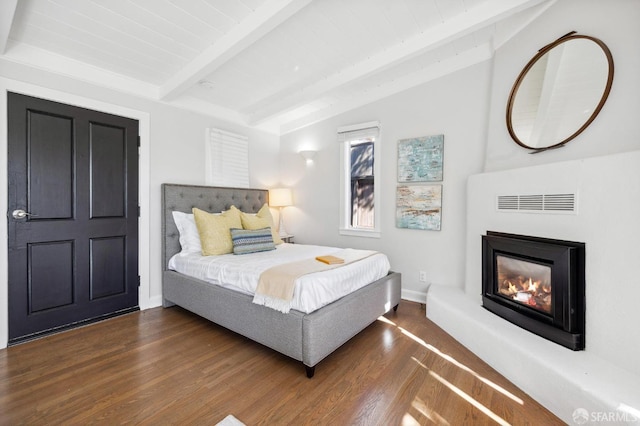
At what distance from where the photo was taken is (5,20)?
1807 mm

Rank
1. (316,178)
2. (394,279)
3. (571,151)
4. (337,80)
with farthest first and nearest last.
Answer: (316,178) < (337,80) < (394,279) < (571,151)

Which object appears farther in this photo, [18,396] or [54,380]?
[54,380]

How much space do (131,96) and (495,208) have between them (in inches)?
144

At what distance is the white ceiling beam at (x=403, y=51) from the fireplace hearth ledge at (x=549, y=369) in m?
2.28

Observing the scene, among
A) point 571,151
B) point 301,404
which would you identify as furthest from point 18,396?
point 571,151

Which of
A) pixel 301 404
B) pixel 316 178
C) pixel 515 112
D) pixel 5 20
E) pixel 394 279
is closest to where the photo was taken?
pixel 301 404

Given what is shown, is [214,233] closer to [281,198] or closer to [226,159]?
[226,159]

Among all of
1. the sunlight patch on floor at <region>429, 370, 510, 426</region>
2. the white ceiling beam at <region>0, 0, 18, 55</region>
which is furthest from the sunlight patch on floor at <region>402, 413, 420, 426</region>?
the white ceiling beam at <region>0, 0, 18, 55</region>

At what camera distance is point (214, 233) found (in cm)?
294

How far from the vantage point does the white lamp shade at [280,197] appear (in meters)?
4.21

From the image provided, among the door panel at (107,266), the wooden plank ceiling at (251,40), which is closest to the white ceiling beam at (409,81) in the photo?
the wooden plank ceiling at (251,40)

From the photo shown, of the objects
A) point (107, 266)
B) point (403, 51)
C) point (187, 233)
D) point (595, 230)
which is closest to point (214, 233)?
point (187, 233)

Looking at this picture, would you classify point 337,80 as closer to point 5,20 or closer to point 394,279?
point 394,279

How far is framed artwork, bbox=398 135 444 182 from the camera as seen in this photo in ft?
10.3
